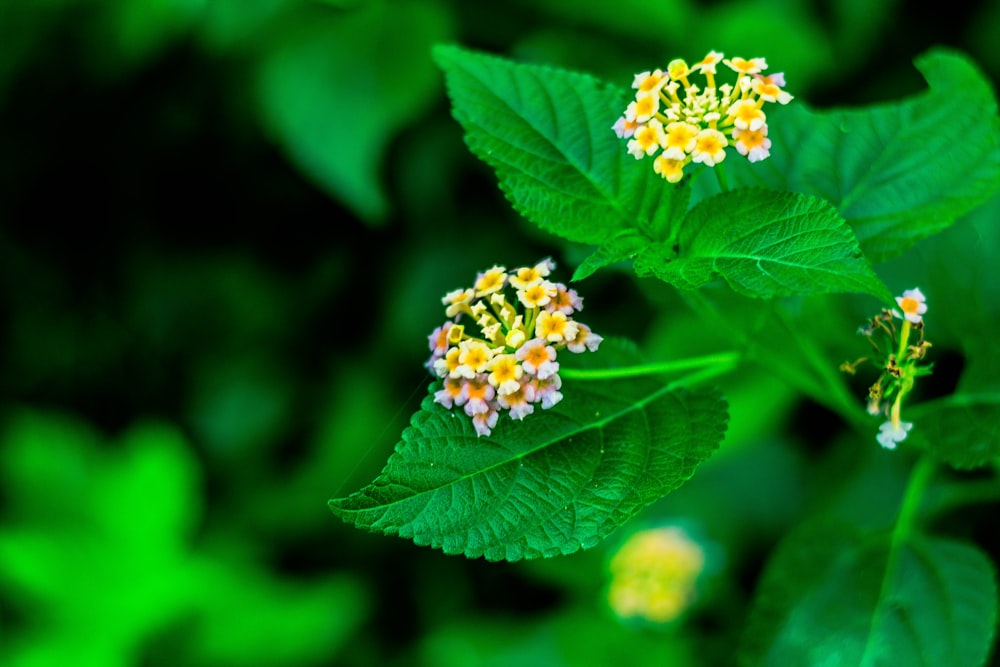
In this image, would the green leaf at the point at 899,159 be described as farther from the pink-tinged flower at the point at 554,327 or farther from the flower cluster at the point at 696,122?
the pink-tinged flower at the point at 554,327

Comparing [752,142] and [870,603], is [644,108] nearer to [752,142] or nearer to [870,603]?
[752,142]

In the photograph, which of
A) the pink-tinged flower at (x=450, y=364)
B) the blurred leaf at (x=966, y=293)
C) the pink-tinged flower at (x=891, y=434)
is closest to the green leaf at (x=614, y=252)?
the pink-tinged flower at (x=450, y=364)

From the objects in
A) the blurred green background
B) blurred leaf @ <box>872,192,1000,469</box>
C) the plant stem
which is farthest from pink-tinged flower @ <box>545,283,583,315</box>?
the blurred green background

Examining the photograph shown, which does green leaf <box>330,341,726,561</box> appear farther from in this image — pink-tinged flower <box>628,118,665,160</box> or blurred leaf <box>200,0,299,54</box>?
blurred leaf <box>200,0,299,54</box>

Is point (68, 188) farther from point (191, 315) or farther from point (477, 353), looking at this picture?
point (477, 353)

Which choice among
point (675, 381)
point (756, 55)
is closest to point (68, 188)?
point (756, 55)
